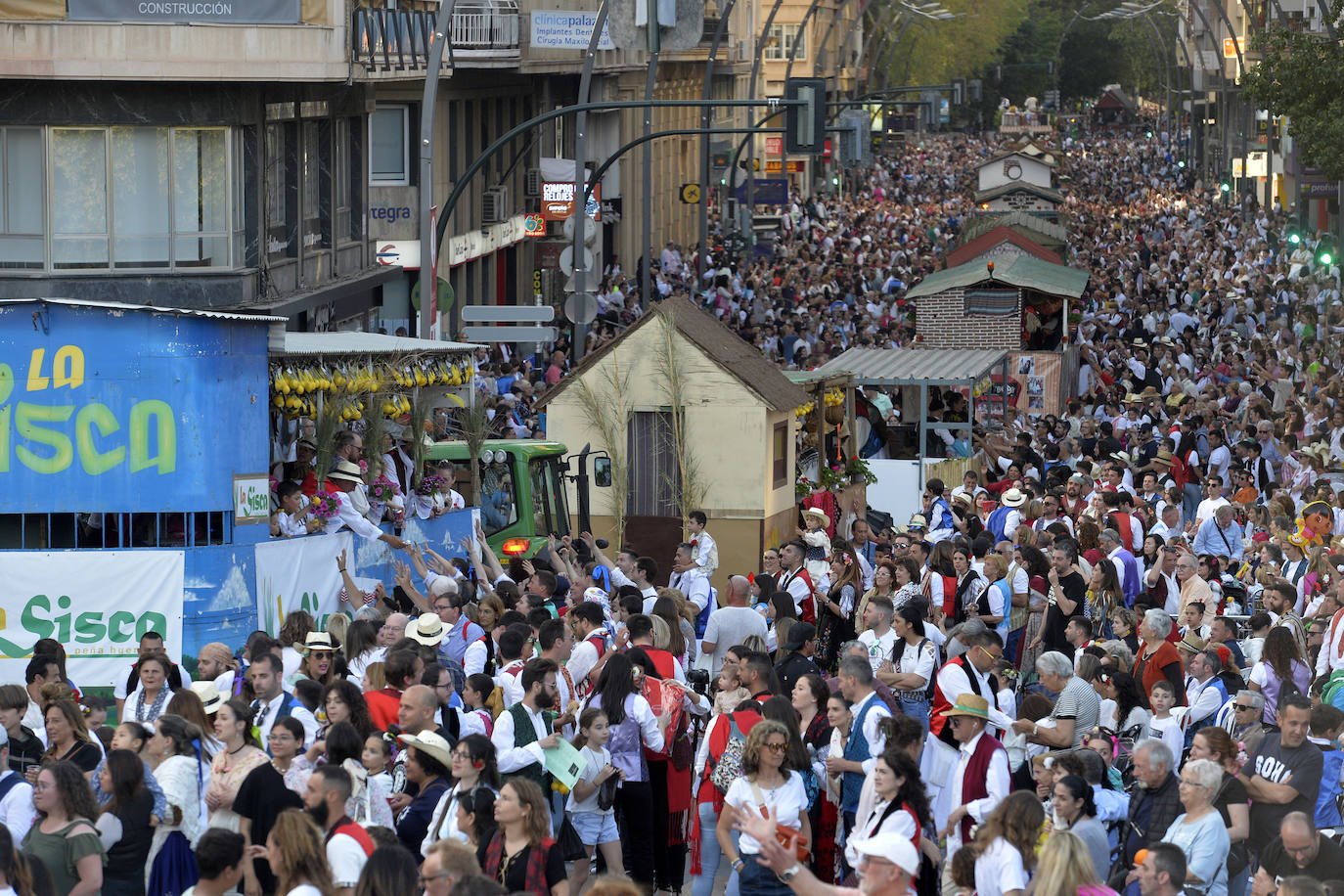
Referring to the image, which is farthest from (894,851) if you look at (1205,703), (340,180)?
(340,180)

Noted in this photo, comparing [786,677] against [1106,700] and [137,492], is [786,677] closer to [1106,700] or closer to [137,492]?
[1106,700]

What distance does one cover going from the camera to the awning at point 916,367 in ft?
89.1

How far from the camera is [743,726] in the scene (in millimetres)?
10539

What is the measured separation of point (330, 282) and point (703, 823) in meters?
18.8

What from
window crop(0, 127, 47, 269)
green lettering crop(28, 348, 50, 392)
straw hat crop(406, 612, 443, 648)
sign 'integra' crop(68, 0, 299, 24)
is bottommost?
straw hat crop(406, 612, 443, 648)

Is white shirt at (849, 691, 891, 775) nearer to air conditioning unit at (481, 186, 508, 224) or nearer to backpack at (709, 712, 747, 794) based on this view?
backpack at (709, 712, 747, 794)

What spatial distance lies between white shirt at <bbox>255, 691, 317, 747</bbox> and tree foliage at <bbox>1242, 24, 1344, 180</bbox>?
81.5 ft

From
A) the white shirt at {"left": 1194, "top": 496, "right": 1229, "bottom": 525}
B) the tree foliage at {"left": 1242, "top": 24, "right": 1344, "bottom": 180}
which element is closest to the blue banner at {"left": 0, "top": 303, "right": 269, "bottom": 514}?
the white shirt at {"left": 1194, "top": 496, "right": 1229, "bottom": 525}

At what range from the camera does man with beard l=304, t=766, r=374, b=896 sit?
8.38 meters

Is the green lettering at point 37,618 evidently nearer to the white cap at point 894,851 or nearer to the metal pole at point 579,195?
the white cap at point 894,851

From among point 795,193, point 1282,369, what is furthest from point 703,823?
point 795,193

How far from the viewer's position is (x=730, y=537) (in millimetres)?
21859

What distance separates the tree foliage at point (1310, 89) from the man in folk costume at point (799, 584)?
19.1 metres

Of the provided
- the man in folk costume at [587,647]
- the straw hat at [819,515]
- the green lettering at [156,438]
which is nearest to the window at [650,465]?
the straw hat at [819,515]
